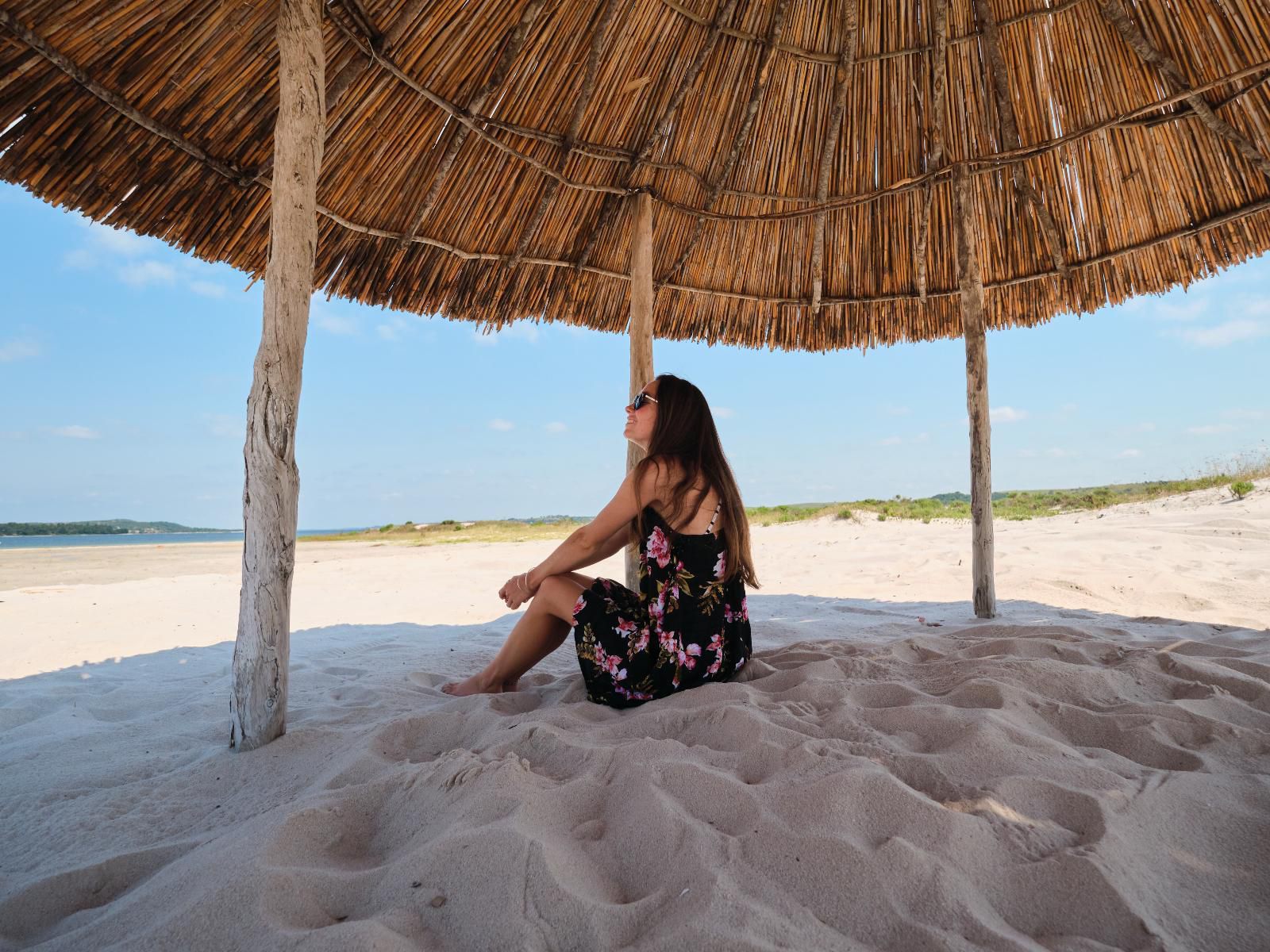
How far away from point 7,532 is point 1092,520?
4978 cm

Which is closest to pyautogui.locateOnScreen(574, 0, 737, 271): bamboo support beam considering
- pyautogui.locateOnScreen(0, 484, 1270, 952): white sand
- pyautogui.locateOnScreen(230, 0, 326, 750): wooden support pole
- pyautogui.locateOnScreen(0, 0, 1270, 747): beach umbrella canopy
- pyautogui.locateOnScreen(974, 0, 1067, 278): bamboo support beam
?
pyautogui.locateOnScreen(0, 0, 1270, 747): beach umbrella canopy

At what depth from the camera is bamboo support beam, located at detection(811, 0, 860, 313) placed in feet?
12.8

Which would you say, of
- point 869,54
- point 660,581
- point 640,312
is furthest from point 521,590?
point 869,54

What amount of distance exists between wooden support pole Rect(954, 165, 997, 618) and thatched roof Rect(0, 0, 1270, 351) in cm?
89

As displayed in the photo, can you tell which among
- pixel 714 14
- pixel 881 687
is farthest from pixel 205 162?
pixel 881 687

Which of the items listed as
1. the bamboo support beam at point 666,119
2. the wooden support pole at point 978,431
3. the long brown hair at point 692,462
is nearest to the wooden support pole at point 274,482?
the long brown hair at point 692,462

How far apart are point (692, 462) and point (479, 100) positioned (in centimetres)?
259

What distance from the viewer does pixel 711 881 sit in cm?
111

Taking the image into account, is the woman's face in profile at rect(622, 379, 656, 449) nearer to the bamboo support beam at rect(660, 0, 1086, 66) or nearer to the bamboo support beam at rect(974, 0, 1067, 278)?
the bamboo support beam at rect(660, 0, 1086, 66)

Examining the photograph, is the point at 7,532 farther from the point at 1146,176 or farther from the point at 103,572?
the point at 1146,176

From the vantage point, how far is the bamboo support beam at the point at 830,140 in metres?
3.91

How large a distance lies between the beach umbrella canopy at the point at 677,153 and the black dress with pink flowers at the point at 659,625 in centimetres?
99

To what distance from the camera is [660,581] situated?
7.53 feet

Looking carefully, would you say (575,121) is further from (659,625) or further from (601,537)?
→ (659,625)
